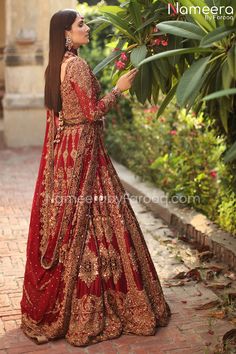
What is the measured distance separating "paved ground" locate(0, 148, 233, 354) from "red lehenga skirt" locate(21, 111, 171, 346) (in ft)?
0.28

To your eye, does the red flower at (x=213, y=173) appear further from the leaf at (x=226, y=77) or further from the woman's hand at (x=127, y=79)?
the leaf at (x=226, y=77)

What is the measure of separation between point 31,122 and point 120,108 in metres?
1.80

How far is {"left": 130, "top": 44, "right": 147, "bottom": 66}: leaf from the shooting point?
372 centimetres

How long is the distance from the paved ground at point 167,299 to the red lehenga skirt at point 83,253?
0.28ft

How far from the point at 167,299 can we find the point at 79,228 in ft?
3.30

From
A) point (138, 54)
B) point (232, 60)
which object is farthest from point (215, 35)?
point (138, 54)

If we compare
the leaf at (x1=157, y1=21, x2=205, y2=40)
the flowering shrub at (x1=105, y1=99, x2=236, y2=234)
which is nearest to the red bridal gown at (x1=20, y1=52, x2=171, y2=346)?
the leaf at (x1=157, y1=21, x2=205, y2=40)

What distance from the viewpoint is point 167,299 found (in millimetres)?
4688

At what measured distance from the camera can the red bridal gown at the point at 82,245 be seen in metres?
4.03

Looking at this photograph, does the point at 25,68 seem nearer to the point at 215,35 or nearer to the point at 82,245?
the point at 82,245

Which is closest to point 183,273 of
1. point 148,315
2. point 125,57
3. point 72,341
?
point 148,315

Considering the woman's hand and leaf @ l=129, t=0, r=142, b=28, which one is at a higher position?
leaf @ l=129, t=0, r=142, b=28

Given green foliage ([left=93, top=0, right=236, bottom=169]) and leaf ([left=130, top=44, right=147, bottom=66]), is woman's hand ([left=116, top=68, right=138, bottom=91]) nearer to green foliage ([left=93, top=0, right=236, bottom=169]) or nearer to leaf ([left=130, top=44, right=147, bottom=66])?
green foliage ([left=93, top=0, right=236, bottom=169])

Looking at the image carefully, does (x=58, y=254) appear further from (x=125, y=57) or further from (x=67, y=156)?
(x=125, y=57)
